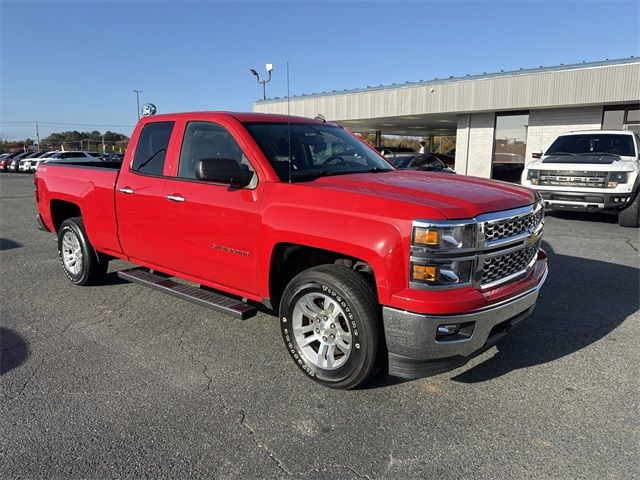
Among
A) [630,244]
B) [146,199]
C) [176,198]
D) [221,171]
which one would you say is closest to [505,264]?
[221,171]

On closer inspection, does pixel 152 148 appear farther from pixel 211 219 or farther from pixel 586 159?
pixel 586 159

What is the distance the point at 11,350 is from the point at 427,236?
3584 mm

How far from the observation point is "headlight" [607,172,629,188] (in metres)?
9.75

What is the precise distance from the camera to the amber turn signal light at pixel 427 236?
113 inches

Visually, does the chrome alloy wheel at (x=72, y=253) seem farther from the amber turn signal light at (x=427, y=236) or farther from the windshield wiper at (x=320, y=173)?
the amber turn signal light at (x=427, y=236)

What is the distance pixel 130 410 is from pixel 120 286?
2996mm

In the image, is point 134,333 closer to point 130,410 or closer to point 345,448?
point 130,410

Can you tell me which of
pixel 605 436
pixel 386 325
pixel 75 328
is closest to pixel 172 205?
pixel 75 328

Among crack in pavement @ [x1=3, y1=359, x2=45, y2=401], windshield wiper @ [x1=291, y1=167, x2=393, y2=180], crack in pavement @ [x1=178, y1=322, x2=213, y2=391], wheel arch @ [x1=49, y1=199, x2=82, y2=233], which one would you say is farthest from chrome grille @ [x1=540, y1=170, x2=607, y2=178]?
crack in pavement @ [x1=3, y1=359, x2=45, y2=401]

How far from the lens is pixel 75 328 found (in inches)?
180

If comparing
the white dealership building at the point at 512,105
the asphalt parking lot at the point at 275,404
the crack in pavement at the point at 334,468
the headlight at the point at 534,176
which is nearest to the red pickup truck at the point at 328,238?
the asphalt parking lot at the point at 275,404

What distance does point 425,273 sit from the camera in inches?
115

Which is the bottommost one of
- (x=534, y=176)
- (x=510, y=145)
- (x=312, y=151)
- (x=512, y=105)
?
(x=534, y=176)

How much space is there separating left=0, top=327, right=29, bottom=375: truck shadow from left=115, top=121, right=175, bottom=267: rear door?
125cm
